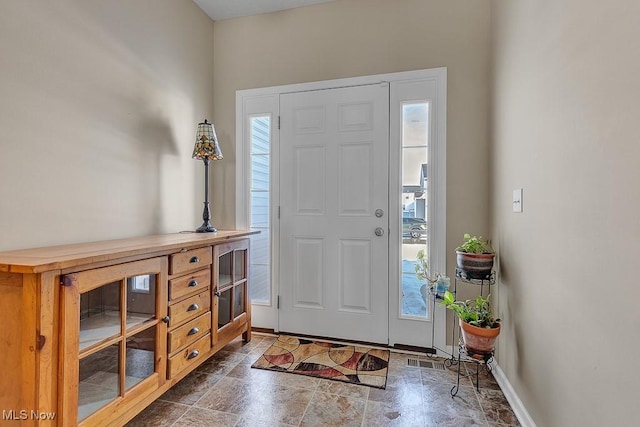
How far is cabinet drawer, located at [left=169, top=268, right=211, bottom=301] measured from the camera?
1.63m

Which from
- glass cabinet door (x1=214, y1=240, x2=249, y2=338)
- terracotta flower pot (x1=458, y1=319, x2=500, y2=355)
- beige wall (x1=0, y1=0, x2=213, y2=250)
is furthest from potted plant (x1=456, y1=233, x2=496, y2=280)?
beige wall (x1=0, y1=0, x2=213, y2=250)

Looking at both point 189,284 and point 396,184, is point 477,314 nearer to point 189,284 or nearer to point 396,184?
point 396,184

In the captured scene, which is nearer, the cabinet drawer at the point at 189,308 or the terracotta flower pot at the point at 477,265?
the cabinet drawer at the point at 189,308

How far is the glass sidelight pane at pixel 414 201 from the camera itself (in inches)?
90.2

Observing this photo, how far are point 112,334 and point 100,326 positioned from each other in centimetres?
6

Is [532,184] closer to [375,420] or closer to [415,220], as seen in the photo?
[415,220]

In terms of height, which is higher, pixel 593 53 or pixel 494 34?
pixel 494 34

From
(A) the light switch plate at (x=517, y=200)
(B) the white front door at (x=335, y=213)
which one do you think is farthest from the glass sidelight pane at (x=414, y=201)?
(A) the light switch plate at (x=517, y=200)

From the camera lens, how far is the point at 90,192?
5.54ft

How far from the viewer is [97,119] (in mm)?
1725

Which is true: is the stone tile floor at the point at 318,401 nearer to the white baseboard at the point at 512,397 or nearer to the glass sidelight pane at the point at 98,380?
the white baseboard at the point at 512,397

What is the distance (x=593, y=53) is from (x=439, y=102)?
4.05ft

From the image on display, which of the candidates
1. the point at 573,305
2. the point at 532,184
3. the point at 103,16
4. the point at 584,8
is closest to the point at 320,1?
the point at 103,16

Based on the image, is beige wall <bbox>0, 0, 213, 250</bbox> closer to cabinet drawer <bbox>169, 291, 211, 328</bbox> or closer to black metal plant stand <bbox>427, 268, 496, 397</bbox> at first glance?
cabinet drawer <bbox>169, 291, 211, 328</bbox>
